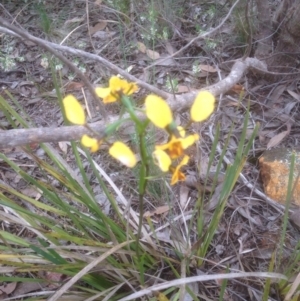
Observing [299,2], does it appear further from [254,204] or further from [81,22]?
[81,22]

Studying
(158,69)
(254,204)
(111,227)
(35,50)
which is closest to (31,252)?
(111,227)

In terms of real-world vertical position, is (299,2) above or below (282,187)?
above

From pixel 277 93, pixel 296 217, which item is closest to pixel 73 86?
pixel 277 93

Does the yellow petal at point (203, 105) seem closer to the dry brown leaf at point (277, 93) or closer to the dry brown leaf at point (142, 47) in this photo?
the dry brown leaf at point (277, 93)

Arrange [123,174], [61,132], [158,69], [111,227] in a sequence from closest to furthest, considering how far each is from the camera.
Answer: [61,132], [111,227], [123,174], [158,69]

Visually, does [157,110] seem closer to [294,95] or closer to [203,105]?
[203,105]

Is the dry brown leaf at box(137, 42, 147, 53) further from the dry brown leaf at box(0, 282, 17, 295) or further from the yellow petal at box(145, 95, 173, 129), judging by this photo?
the yellow petal at box(145, 95, 173, 129)

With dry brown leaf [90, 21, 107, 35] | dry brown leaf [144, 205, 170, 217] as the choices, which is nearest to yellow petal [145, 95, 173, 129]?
dry brown leaf [144, 205, 170, 217]
